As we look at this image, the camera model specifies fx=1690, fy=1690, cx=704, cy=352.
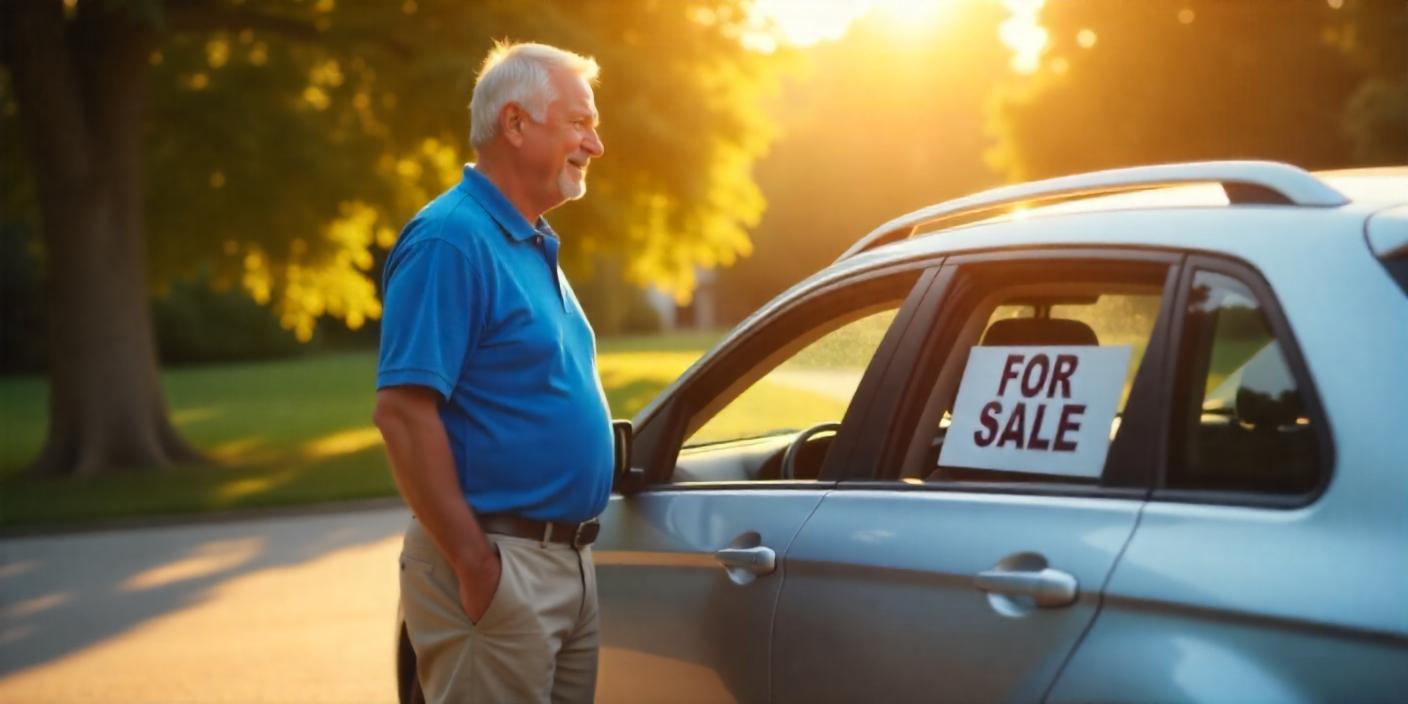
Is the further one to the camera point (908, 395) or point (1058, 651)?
point (908, 395)

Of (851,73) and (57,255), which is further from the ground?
(851,73)

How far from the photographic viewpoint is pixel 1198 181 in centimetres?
279

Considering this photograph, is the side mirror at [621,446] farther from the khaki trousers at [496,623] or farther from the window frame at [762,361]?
the khaki trousers at [496,623]

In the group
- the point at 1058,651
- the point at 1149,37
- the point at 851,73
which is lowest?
the point at 1058,651

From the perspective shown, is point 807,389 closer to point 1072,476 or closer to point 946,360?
point 946,360

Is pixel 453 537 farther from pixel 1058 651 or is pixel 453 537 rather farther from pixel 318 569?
pixel 318 569

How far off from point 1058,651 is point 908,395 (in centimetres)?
75

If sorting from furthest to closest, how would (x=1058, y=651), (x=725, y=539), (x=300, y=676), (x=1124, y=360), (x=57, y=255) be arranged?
(x=57, y=255) < (x=300, y=676) < (x=725, y=539) < (x=1124, y=360) < (x=1058, y=651)

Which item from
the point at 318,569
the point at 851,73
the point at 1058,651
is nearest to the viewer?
the point at 1058,651

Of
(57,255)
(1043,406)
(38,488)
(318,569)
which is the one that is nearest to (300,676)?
(318,569)

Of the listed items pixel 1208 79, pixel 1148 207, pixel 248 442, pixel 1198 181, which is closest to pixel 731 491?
pixel 1148 207

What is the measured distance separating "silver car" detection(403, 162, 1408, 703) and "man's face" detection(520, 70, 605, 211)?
22.4 inches

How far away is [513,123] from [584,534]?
82 cm

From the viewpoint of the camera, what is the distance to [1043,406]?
114 inches
